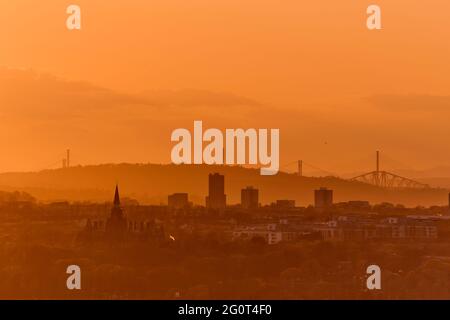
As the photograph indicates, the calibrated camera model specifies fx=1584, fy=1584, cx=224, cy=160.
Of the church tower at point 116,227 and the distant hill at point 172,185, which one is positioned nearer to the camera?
the church tower at point 116,227

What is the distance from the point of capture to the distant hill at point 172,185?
3533 inches

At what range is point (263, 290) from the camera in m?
53.3

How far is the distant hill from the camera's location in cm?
8975

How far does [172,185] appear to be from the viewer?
306 ft

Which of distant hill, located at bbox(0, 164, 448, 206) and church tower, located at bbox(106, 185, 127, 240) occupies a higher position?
distant hill, located at bbox(0, 164, 448, 206)

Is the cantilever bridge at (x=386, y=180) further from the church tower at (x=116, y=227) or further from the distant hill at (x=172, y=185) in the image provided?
the church tower at (x=116, y=227)

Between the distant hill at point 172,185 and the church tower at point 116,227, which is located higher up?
the distant hill at point 172,185

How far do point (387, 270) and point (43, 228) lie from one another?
17.4 metres

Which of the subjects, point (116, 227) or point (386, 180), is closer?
point (116, 227)

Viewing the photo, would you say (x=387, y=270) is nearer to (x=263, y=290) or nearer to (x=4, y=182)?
(x=263, y=290)

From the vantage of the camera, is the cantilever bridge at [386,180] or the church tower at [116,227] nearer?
the church tower at [116,227]

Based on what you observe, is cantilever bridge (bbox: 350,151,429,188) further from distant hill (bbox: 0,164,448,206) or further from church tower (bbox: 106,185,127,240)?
church tower (bbox: 106,185,127,240)

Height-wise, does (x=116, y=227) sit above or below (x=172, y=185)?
below
